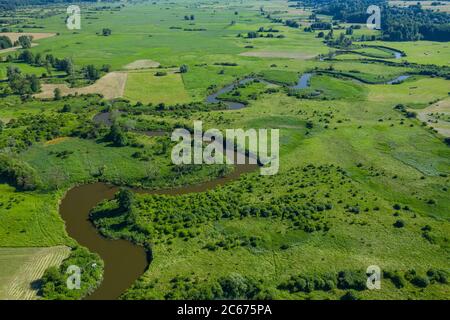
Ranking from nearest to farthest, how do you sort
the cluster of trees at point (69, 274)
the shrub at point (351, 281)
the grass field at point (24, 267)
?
1. the cluster of trees at point (69, 274)
2. the grass field at point (24, 267)
3. the shrub at point (351, 281)

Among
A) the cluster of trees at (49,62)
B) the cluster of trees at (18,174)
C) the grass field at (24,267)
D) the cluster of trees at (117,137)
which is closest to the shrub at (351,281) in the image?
the grass field at (24,267)

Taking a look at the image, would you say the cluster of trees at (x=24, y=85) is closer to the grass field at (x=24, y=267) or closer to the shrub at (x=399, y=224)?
the grass field at (x=24, y=267)

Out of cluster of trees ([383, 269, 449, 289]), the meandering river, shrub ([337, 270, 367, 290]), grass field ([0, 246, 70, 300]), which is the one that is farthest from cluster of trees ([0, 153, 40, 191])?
cluster of trees ([383, 269, 449, 289])

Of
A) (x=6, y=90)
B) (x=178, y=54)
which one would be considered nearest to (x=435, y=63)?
(x=178, y=54)

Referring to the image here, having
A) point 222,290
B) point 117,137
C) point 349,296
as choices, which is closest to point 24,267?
point 222,290

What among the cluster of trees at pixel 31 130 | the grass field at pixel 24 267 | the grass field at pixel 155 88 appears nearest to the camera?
the grass field at pixel 24 267

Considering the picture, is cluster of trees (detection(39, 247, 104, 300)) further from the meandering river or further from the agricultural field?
the meandering river
